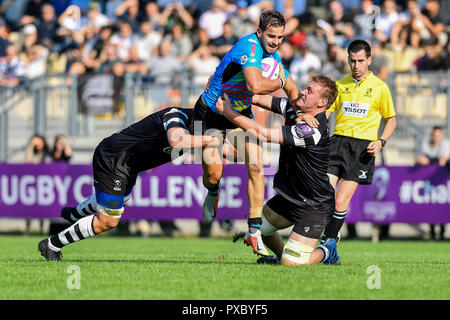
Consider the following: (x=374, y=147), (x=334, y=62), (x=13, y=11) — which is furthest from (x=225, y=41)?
(x=374, y=147)

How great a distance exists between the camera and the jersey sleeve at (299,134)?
9430mm

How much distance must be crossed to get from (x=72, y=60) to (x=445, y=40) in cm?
890

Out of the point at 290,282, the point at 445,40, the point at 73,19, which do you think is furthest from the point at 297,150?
the point at 73,19

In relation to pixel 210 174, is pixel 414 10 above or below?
above

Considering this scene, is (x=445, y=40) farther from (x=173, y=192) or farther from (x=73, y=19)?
(x=73, y=19)

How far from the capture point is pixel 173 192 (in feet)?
61.0

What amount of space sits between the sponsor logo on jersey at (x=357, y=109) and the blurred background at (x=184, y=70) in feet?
21.7

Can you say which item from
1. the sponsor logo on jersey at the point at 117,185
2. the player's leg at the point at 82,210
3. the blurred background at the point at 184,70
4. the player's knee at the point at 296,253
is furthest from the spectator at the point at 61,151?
the player's knee at the point at 296,253

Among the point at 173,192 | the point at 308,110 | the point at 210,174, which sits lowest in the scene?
the point at 173,192

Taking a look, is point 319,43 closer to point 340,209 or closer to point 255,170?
point 340,209

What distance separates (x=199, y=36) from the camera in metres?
21.3

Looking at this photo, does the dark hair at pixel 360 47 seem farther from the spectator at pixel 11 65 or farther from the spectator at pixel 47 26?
the spectator at pixel 47 26

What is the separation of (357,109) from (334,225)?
1.59 m

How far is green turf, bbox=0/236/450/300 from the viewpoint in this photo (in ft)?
24.8
